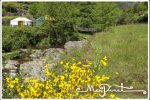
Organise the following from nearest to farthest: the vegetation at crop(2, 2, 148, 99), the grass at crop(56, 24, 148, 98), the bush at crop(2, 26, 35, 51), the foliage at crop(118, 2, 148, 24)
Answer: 1. the vegetation at crop(2, 2, 148, 99)
2. the grass at crop(56, 24, 148, 98)
3. the foliage at crop(118, 2, 148, 24)
4. the bush at crop(2, 26, 35, 51)

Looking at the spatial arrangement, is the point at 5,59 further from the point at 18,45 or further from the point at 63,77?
the point at 63,77

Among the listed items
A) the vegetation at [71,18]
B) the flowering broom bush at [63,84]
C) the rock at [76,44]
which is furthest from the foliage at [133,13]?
the flowering broom bush at [63,84]

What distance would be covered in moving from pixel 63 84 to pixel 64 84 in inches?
0.5

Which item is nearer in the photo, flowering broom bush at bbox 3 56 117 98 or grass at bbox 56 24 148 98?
flowering broom bush at bbox 3 56 117 98

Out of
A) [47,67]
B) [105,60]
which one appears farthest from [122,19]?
[47,67]

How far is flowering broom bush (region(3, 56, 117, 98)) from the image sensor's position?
22.4ft

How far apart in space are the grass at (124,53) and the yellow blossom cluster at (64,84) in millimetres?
425

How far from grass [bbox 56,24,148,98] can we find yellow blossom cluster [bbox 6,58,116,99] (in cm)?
42

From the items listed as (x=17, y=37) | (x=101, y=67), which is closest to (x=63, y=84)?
(x=101, y=67)

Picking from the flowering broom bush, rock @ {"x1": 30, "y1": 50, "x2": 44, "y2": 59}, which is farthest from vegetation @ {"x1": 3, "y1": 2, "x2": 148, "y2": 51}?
the flowering broom bush

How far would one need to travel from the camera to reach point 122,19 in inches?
313

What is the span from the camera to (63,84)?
681 cm

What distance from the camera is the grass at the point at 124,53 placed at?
7434mm

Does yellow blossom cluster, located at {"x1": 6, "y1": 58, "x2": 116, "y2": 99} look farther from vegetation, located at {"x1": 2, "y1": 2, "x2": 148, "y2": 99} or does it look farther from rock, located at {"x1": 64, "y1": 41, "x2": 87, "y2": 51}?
rock, located at {"x1": 64, "y1": 41, "x2": 87, "y2": 51}
